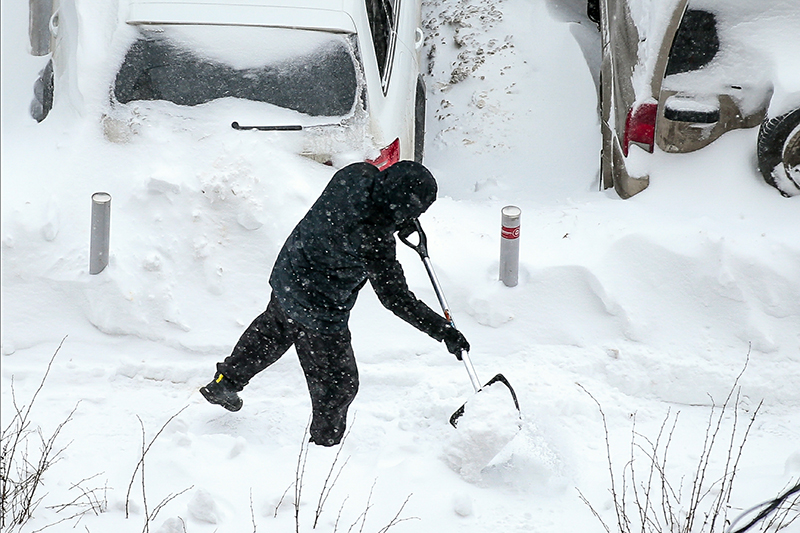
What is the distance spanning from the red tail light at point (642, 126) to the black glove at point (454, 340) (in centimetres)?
194

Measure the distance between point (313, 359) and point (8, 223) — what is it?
2146 mm

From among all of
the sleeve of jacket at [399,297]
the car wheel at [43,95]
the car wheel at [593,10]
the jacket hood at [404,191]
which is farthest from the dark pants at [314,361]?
the car wheel at [593,10]

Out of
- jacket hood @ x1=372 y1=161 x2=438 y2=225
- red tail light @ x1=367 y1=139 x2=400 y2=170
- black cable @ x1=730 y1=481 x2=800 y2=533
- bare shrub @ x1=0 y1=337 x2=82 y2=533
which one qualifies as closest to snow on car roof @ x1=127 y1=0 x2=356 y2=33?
red tail light @ x1=367 y1=139 x2=400 y2=170

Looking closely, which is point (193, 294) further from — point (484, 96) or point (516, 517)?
point (484, 96)

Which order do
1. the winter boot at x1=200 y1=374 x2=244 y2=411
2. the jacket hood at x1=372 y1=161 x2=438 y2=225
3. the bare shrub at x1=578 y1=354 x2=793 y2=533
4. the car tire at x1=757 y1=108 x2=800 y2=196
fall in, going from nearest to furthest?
1. the bare shrub at x1=578 y1=354 x2=793 y2=533
2. the jacket hood at x1=372 y1=161 x2=438 y2=225
3. the winter boot at x1=200 y1=374 x2=244 y2=411
4. the car tire at x1=757 y1=108 x2=800 y2=196

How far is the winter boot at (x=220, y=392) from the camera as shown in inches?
174

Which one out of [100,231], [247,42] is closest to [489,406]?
[100,231]

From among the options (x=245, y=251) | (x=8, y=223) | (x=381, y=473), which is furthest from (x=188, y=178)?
(x=381, y=473)

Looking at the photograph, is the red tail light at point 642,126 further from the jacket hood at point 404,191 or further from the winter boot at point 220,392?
the winter boot at point 220,392

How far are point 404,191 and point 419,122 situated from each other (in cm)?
305

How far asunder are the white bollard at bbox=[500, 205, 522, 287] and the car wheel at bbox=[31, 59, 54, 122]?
3021 millimetres

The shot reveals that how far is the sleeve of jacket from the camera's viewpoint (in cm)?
390

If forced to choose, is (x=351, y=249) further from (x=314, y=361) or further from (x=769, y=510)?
(x=769, y=510)

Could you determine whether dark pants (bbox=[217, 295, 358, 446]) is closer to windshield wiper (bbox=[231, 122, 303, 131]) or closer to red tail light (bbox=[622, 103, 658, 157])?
windshield wiper (bbox=[231, 122, 303, 131])
